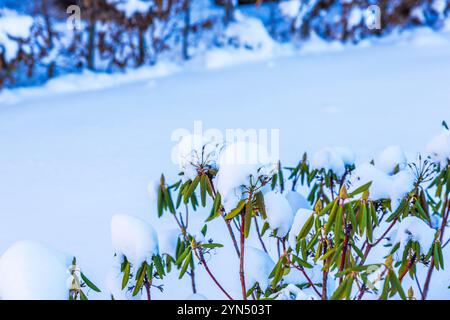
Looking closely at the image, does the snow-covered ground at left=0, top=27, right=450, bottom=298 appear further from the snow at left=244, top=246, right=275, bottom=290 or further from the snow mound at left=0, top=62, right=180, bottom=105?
the snow at left=244, top=246, right=275, bottom=290

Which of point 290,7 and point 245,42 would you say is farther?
point 290,7

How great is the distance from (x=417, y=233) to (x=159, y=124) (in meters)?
2.28

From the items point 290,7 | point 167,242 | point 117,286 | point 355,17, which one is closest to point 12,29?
point 290,7

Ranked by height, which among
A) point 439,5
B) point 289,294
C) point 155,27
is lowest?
point 289,294

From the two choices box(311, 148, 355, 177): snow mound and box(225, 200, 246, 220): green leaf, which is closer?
box(225, 200, 246, 220): green leaf

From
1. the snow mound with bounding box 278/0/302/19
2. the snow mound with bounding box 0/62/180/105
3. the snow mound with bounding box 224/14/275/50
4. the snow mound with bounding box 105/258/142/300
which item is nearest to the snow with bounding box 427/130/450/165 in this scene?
the snow mound with bounding box 105/258/142/300

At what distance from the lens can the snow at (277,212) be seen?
108 centimetres

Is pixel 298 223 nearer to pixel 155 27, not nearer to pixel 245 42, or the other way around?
pixel 155 27

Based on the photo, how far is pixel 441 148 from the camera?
127cm

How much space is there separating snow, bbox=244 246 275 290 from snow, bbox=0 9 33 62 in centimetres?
308

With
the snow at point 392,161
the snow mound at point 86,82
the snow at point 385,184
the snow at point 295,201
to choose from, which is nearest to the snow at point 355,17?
the snow mound at point 86,82

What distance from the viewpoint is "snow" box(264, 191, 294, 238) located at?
1.08m
